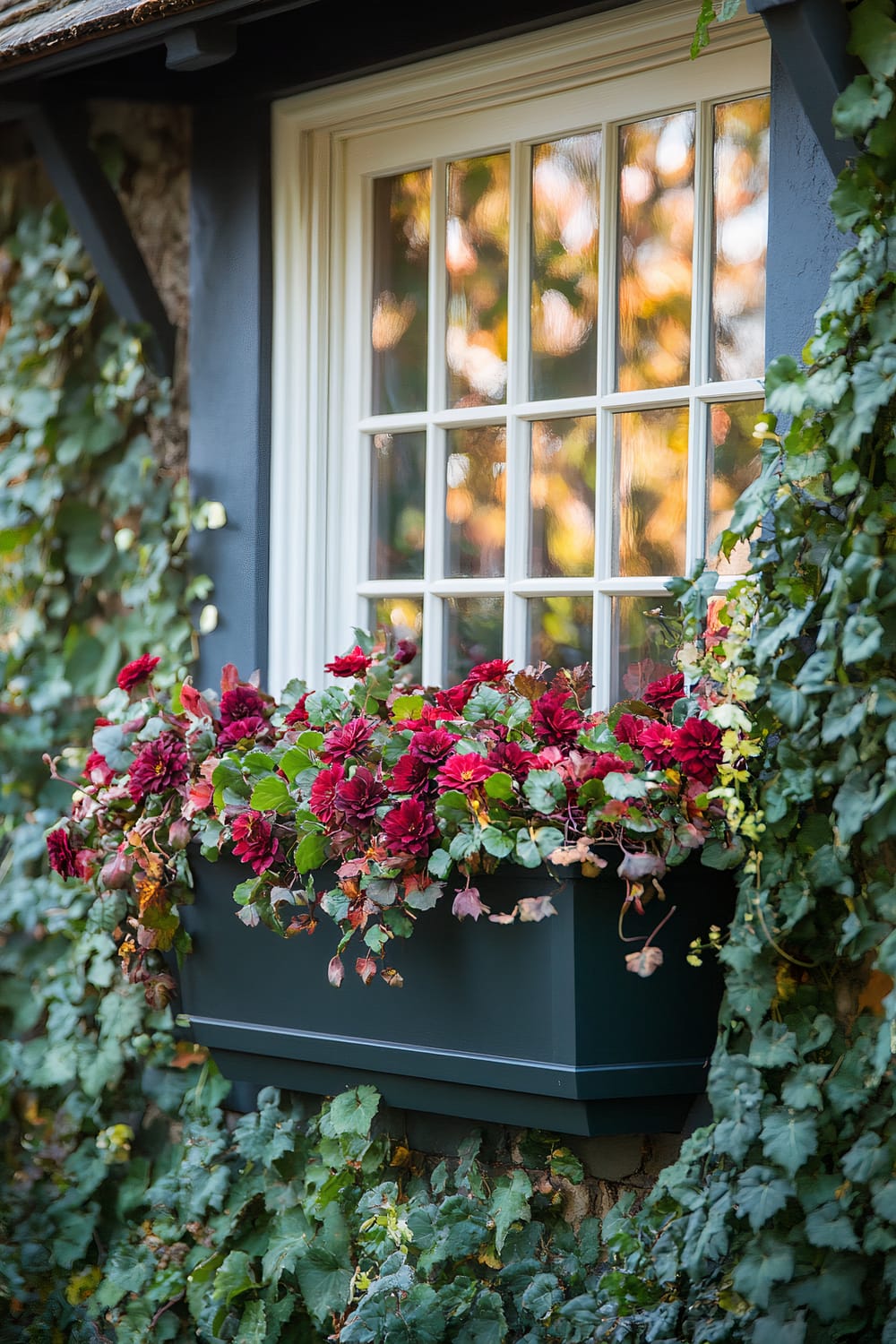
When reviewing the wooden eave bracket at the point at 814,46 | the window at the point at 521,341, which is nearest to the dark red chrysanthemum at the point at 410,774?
the window at the point at 521,341

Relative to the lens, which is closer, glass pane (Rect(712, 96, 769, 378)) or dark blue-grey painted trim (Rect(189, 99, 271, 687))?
glass pane (Rect(712, 96, 769, 378))

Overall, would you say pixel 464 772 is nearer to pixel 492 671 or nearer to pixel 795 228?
pixel 492 671

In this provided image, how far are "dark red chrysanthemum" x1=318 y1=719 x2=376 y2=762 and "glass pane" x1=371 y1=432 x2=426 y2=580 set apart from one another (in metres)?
0.73

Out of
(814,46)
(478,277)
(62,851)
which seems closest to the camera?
(814,46)

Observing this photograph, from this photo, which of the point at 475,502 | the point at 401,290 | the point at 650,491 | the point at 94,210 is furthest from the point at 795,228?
the point at 94,210

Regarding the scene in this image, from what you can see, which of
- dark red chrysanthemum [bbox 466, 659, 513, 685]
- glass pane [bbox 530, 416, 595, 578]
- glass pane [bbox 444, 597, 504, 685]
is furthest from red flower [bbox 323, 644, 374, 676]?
glass pane [bbox 530, 416, 595, 578]

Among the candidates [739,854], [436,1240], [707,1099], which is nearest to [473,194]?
[739,854]

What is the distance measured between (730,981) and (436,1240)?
0.84 m

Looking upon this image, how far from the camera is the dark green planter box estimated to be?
2.33 meters

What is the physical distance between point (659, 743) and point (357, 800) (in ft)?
1.82

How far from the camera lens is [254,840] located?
100 inches

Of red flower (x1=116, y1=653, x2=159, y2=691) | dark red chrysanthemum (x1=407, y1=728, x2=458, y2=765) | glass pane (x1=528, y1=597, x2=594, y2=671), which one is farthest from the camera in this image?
red flower (x1=116, y1=653, x2=159, y2=691)

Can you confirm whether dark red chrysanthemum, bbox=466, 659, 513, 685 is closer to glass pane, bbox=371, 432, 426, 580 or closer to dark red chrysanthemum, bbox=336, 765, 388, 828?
dark red chrysanthemum, bbox=336, 765, 388, 828

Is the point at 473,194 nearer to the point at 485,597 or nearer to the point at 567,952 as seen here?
the point at 485,597
